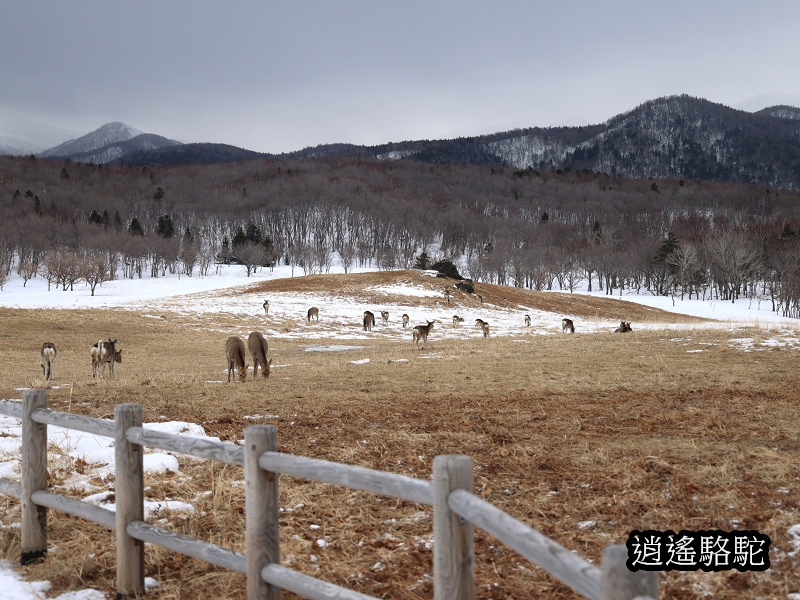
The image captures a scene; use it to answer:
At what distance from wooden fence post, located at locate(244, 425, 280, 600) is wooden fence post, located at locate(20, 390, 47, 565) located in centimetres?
Result: 260

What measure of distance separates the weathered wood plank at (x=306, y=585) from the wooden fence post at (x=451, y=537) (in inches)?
16.8

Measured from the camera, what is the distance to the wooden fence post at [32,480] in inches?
187

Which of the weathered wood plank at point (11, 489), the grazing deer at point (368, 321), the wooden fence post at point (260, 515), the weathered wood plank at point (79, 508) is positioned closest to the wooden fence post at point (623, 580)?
the wooden fence post at point (260, 515)

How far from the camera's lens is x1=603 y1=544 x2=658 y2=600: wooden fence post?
175 cm

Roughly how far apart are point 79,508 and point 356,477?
Result: 2850 mm

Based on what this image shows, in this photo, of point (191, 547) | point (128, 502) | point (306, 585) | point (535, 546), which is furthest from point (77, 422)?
point (535, 546)

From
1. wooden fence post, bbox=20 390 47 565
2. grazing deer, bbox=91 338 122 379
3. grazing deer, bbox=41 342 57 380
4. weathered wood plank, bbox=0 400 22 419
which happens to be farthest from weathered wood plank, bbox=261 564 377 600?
grazing deer, bbox=41 342 57 380

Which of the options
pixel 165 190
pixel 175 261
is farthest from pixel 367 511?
pixel 165 190

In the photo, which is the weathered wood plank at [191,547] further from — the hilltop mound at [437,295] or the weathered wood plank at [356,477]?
the hilltop mound at [437,295]

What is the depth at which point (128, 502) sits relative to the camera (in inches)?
162

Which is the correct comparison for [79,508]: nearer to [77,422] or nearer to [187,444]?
[77,422]

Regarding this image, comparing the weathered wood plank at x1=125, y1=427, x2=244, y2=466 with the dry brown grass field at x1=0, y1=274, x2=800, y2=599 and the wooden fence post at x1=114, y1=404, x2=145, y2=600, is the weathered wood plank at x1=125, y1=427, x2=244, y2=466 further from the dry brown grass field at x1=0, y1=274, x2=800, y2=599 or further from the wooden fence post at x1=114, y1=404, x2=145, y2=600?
the dry brown grass field at x1=0, y1=274, x2=800, y2=599

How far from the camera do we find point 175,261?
353 ft

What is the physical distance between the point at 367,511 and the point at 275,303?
41826 millimetres
